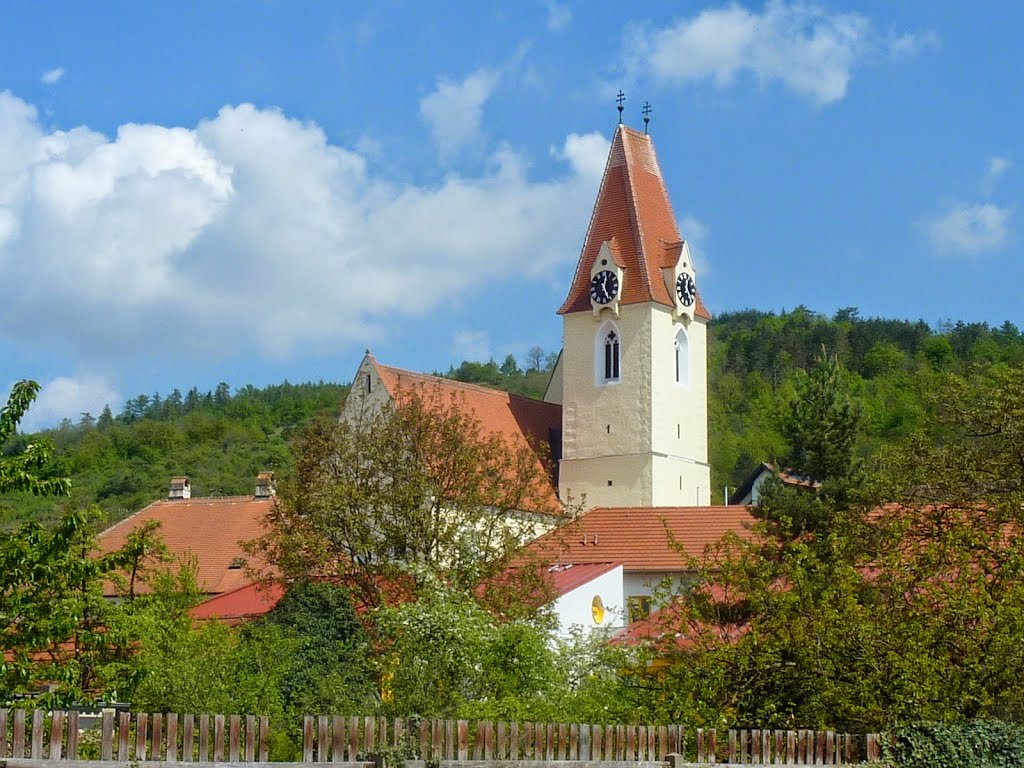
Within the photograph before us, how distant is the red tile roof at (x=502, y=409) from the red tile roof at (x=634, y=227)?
3.99 m

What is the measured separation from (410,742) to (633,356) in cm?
4018

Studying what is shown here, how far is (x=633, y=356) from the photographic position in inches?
2016

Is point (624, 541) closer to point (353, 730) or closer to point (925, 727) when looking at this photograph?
point (925, 727)

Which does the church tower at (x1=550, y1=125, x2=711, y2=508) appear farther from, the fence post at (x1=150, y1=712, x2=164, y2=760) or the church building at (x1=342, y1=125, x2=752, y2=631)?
the fence post at (x1=150, y1=712, x2=164, y2=760)

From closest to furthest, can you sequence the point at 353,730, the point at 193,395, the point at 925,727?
the point at 353,730
the point at 925,727
the point at 193,395

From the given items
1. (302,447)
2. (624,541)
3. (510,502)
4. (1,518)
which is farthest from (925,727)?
(624,541)

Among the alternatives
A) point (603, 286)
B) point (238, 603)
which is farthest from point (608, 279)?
point (238, 603)

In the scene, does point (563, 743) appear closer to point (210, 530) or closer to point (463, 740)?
point (463, 740)

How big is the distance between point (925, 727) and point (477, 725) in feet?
16.4

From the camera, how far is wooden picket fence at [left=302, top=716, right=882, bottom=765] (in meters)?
11.3

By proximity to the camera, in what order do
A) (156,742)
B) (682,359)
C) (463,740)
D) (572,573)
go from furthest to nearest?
(682,359)
(572,573)
(463,740)
(156,742)

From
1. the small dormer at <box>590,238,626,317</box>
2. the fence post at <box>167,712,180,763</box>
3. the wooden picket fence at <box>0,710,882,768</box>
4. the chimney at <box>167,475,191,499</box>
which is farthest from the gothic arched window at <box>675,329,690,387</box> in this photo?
the fence post at <box>167,712,180,763</box>

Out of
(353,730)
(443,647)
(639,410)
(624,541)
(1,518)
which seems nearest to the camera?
(353,730)

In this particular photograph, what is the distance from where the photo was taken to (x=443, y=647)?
20.4 m
